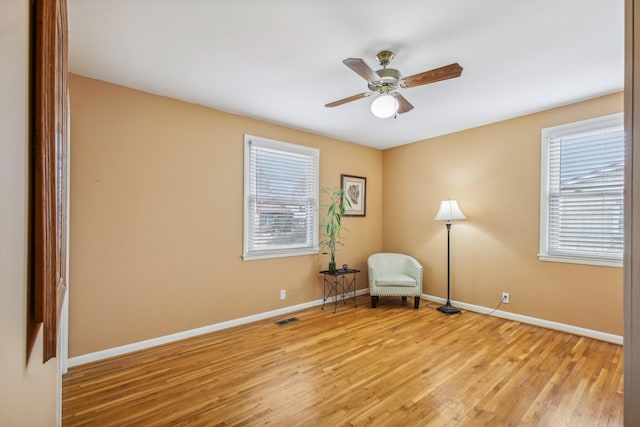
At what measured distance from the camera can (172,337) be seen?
3189 mm

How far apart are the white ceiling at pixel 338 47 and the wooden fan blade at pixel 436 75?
24 centimetres

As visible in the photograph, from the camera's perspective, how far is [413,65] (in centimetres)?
257

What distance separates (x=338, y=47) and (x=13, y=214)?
226 cm

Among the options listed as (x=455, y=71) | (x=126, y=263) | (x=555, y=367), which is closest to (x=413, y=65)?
(x=455, y=71)

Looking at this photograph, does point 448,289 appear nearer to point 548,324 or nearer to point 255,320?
point 548,324

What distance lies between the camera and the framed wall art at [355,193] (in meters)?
4.92

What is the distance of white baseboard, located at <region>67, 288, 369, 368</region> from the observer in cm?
272

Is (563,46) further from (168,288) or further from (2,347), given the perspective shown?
(168,288)

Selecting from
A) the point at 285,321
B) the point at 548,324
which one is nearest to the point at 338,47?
the point at 285,321

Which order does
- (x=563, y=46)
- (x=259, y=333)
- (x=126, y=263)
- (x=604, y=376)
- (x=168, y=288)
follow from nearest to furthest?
(x=563, y=46), (x=604, y=376), (x=126, y=263), (x=168, y=288), (x=259, y=333)

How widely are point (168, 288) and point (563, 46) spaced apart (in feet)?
13.3

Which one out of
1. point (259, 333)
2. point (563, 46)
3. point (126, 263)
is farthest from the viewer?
point (259, 333)

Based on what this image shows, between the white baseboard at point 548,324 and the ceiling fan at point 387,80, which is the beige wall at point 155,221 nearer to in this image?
the ceiling fan at point 387,80

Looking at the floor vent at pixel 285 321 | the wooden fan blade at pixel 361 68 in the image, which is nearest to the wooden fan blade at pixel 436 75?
the wooden fan blade at pixel 361 68
